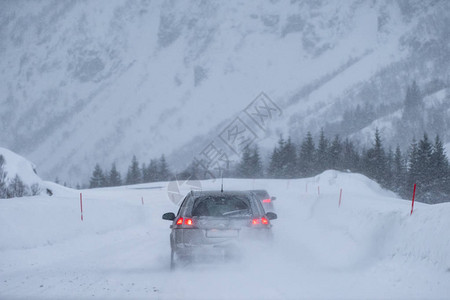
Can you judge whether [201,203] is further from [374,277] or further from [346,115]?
[346,115]

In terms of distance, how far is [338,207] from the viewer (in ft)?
50.5

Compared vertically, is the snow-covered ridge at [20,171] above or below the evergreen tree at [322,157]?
below

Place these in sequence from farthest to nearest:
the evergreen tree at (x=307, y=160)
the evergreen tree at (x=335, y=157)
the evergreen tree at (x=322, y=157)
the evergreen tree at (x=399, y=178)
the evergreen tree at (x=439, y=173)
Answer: the evergreen tree at (x=307, y=160) → the evergreen tree at (x=322, y=157) → the evergreen tree at (x=335, y=157) → the evergreen tree at (x=399, y=178) → the evergreen tree at (x=439, y=173)

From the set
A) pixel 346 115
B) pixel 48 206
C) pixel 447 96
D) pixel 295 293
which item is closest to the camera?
pixel 295 293

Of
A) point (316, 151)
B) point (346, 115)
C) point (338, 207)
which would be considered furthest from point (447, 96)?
point (338, 207)

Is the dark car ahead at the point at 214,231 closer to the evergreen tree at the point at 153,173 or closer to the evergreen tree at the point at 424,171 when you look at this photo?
the evergreen tree at the point at 424,171

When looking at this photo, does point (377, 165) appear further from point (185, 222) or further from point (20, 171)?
point (185, 222)

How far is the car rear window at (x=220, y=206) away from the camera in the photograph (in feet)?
24.6

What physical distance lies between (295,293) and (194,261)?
1.71 m

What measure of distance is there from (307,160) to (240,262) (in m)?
64.0

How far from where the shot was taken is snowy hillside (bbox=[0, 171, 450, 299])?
20.5 feet

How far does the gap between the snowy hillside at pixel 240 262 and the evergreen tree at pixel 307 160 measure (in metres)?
56.4

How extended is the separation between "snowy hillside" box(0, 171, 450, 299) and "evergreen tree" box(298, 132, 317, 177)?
185 ft

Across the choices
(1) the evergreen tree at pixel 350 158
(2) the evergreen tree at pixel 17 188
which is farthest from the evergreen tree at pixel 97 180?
(2) the evergreen tree at pixel 17 188
